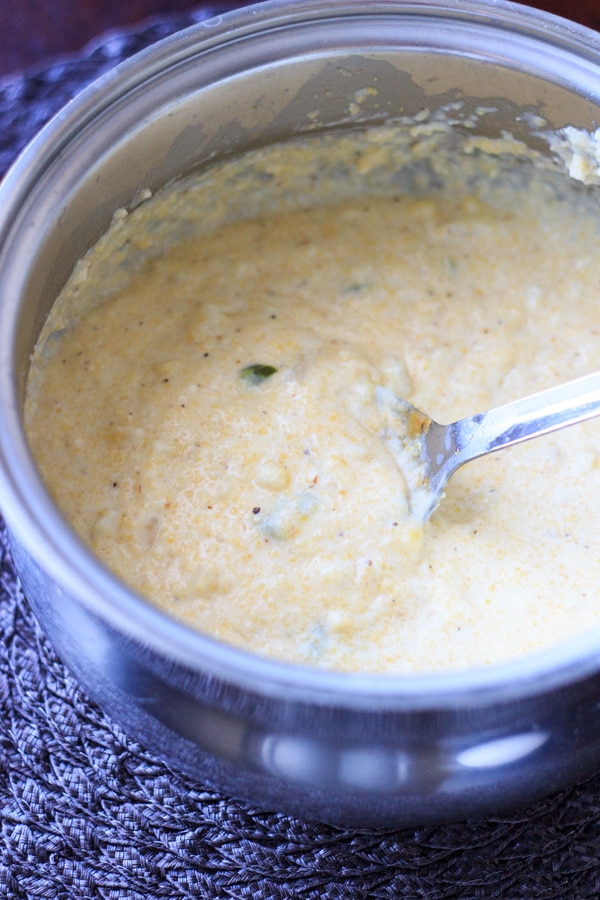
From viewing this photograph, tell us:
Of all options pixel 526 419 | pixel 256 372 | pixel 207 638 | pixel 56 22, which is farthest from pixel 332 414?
pixel 56 22

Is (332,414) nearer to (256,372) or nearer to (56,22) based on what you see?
(256,372)

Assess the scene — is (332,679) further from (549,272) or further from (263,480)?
(549,272)

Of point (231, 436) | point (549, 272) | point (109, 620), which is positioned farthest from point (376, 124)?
point (109, 620)

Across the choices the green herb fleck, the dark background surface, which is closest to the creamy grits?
the green herb fleck

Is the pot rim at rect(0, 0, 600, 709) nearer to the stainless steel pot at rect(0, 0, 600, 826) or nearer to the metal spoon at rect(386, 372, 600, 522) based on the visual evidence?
the stainless steel pot at rect(0, 0, 600, 826)

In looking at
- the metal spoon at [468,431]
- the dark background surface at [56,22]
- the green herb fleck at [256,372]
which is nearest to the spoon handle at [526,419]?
the metal spoon at [468,431]

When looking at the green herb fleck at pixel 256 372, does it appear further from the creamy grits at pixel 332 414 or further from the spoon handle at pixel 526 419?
the spoon handle at pixel 526 419
